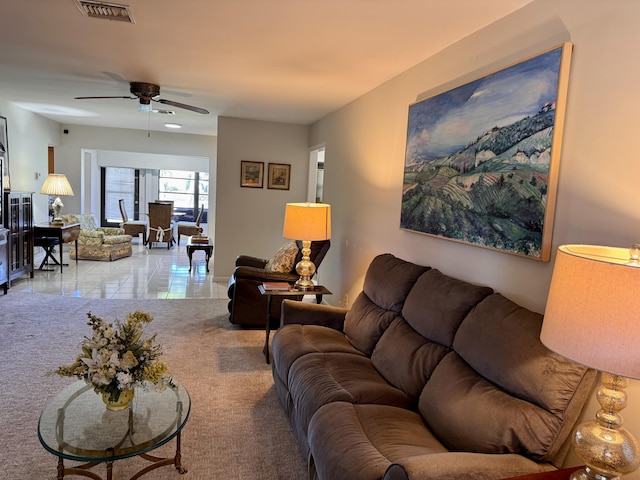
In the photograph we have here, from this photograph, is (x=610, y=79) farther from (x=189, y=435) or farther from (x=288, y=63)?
(x=189, y=435)

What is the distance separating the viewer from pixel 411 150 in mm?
3182

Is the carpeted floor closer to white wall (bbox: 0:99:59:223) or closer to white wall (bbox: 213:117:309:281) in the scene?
white wall (bbox: 213:117:309:281)

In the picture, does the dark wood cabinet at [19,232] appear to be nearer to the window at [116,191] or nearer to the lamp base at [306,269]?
the lamp base at [306,269]

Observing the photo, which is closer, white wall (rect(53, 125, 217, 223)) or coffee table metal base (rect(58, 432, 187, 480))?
coffee table metal base (rect(58, 432, 187, 480))

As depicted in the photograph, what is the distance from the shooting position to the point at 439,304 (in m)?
2.24

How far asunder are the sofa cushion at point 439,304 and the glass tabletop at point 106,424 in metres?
1.28

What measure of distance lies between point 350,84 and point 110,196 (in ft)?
27.8

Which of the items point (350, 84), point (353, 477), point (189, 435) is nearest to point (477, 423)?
point (353, 477)

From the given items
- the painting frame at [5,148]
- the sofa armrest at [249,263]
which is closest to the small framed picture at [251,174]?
the sofa armrest at [249,263]

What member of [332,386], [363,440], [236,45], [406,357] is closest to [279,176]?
[236,45]

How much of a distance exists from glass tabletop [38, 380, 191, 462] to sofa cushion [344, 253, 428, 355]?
1.17 meters

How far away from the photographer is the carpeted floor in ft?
7.08

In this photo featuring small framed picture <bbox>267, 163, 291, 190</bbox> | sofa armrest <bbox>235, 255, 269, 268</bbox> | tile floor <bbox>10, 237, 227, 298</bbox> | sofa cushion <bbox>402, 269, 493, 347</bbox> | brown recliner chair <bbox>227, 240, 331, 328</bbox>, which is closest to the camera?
sofa cushion <bbox>402, 269, 493, 347</bbox>

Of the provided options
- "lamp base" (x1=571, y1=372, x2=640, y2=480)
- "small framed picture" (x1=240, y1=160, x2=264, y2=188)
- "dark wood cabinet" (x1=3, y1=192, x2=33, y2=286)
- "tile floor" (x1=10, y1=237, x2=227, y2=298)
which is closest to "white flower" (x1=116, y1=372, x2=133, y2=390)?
"lamp base" (x1=571, y1=372, x2=640, y2=480)
